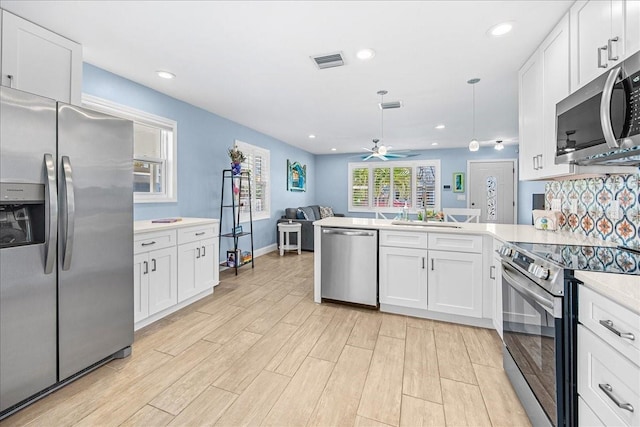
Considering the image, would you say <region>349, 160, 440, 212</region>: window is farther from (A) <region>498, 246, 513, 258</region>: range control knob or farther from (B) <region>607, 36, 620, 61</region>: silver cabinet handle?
(B) <region>607, 36, 620, 61</region>: silver cabinet handle

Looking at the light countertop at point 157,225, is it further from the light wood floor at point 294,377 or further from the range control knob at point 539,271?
the range control knob at point 539,271

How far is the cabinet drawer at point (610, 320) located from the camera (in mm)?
854

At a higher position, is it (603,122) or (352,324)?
(603,122)

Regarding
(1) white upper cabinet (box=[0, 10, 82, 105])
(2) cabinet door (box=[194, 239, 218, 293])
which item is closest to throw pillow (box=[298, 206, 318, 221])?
(2) cabinet door (box=[194, 239, 218, 293])

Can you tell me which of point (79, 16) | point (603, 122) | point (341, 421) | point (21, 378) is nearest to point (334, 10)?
point (603, 122)

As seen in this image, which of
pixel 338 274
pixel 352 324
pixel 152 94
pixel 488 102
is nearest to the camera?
pixel 352 324

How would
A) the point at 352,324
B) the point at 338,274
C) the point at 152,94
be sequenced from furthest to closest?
1. the point at 152,94
2. the point at 338,274
3. the point at 352,324

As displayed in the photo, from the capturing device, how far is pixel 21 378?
61.7 inches

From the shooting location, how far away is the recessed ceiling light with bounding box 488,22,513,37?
6.81ft

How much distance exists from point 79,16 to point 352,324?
3.34 metres

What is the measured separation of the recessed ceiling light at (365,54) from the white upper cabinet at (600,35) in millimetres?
1370

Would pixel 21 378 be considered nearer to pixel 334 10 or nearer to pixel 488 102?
pixel 334 10

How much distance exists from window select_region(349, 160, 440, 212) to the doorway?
34.7 inches

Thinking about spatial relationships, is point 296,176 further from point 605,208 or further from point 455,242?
point 605,208
